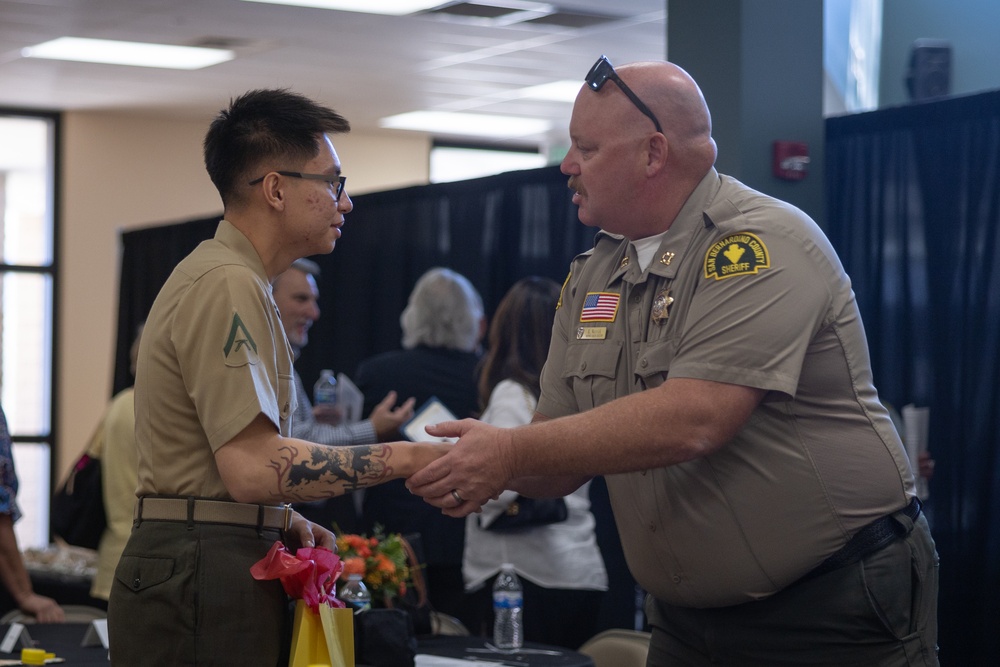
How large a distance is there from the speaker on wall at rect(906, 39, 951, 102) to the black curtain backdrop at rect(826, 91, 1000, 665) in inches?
35.5

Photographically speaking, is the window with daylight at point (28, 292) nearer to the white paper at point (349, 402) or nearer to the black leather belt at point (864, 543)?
the white paper at point (349, 402)

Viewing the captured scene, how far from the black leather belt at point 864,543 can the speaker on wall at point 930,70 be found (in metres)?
3.41

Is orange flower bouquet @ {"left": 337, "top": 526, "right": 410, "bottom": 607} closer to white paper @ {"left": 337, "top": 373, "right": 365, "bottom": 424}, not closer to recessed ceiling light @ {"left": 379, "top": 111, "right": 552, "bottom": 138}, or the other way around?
white paper @ {"left": 337, "top": 373, "right": 365, "bottom": 424}

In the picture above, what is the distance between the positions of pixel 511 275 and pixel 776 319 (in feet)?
13.3

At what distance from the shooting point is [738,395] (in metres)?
1.80

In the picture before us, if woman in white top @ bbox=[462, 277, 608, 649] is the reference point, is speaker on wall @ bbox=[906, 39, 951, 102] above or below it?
above

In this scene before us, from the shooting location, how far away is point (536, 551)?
422 cm

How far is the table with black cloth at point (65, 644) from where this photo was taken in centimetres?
319

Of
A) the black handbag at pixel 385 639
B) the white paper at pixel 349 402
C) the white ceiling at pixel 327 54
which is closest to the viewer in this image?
the black handbag at pixel 385 639

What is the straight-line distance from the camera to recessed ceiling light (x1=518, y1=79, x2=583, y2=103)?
Result: 895 centimetres

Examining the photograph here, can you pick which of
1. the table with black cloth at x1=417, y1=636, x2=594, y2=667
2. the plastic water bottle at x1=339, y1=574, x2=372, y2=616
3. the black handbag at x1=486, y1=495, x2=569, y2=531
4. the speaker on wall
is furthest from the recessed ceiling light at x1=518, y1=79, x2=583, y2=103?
the plastic water bottle at x1=339, y1=574, x2=372, y2=616

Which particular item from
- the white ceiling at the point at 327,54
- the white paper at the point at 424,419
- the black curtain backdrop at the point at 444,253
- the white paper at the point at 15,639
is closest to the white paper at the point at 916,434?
the black curtain backdrop at the point at 444,253

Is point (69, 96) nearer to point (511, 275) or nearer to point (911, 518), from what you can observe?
point (511, 275)

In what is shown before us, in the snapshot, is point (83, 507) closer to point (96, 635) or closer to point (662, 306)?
point (96, 635)
